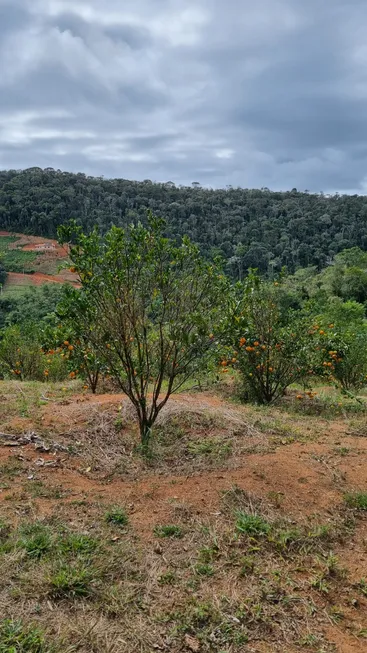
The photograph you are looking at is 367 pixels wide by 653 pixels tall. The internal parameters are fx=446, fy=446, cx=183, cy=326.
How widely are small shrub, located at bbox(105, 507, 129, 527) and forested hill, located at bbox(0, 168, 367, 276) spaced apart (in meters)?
40.5

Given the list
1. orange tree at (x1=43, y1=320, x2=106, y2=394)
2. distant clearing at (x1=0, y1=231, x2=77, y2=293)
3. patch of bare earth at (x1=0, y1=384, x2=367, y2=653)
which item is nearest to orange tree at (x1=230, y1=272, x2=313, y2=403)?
patch of bare earth at (x1=0, y1=384, x2=367, y2=653)

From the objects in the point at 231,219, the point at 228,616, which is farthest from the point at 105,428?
the point at 231,219

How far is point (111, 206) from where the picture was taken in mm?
57312

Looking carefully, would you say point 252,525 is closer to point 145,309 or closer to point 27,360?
point 145,309

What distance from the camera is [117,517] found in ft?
11.7

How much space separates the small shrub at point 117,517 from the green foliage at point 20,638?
110 centimetres

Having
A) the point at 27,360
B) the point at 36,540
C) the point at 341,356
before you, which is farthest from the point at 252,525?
the point at 27,360

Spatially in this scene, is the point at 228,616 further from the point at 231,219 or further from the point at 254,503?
the point at 231,219

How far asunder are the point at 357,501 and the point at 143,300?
9.23 ft

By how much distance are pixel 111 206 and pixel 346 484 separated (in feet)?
186

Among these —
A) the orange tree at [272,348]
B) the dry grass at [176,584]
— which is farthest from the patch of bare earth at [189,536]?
the orange tree at [272,348]

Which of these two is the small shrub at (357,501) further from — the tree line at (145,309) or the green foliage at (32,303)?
the green foliage at (32,303)

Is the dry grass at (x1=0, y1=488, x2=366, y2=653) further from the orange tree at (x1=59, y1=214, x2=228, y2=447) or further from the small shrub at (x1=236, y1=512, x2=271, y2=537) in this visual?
the orange tree at (x1=59, y1=214, x2=228, y2=447)

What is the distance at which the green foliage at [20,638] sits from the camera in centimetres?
231
